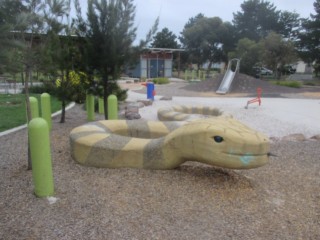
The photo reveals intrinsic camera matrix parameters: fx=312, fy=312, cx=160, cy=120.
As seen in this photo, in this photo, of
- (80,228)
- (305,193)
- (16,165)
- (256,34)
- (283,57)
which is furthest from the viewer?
(256,34)

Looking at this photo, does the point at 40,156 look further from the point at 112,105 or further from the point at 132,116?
the point at 132,116

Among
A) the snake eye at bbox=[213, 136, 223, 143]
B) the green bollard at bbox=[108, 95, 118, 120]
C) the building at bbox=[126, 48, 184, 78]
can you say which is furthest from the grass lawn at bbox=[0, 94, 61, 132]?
the building at bbox=[126, 48, 184, 78]

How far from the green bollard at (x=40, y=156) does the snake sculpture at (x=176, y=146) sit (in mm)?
967

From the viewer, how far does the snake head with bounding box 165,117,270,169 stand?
3.91 metres

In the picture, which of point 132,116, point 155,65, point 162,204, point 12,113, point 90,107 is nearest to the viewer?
point 162,204

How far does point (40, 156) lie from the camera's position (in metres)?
→ 3.73

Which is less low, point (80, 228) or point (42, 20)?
point (42, 20)

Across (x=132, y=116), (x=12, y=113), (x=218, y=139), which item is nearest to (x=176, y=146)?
(x=218, y=139)

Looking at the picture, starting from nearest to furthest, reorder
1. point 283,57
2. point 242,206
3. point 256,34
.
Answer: point 242,206 < point 283,57 < point 256,34

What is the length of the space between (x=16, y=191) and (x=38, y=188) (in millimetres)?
427

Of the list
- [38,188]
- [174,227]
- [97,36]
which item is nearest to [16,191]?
[38,188]

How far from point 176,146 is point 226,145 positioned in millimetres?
724

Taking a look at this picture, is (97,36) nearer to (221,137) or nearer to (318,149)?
(221,137)

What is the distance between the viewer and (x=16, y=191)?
3.99 m
